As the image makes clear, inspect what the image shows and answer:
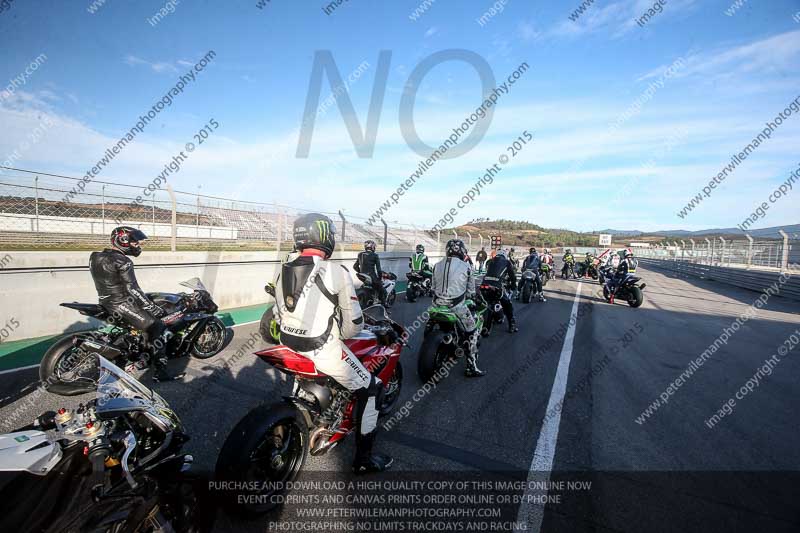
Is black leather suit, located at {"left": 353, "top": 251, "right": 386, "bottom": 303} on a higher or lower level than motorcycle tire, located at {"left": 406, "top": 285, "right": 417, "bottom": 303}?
higher

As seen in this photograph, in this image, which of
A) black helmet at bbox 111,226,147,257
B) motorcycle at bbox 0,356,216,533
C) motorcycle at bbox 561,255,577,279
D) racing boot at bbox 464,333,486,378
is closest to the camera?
motorcycle at bbox 0,356,216,533

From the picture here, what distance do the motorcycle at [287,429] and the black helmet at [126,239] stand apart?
10.6 feet

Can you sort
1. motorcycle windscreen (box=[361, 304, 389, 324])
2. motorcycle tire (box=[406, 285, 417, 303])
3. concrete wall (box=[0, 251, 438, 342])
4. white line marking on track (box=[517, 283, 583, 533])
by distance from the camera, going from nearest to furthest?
white line marking on track (box=[517, 283, 583, 533]) < motorcycle windscreen (box=[361, 304, 389, 324]) < concrete wall (box=[0, 251, 438, 342]) < motorcycle tire (box=[406, 285, 417, 303])

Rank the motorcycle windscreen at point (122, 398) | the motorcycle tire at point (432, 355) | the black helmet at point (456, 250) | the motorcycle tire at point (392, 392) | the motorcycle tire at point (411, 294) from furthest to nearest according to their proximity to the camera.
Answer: the motorcycle tire at point (411, 294), the black helmet at point (456, 250), the motorcycle tire at point (432, 355), the motorcycle tire at point (392, 392), the motorcycle windscreen at point (122, 398)

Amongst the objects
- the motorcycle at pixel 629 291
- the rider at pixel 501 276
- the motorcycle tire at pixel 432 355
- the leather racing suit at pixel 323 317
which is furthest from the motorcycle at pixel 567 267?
the leather racing suit at pixel 323 317

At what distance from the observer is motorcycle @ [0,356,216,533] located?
1492 mm

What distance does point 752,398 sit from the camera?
504 cm

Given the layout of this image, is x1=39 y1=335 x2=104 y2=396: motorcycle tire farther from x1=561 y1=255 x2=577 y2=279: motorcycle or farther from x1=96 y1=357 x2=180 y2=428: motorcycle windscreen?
x1=561 y1=255 x2=577 y2=279: motorcycle

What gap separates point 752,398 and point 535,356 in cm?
262

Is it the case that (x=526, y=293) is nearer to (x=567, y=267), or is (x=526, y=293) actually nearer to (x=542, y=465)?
(x=542, y=465)

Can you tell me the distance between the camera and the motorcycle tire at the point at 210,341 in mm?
5727

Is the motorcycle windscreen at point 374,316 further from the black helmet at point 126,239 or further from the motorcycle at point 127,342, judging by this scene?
the black helmet at point 126,239

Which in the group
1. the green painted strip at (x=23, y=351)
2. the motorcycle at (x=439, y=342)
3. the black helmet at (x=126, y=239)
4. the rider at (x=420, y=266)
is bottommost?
the green painted strip at (x=23, y=351)

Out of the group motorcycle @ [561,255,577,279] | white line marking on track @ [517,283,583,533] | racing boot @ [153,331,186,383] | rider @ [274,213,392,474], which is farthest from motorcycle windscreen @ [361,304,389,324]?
motorcycle @ [561,255,577,279]
